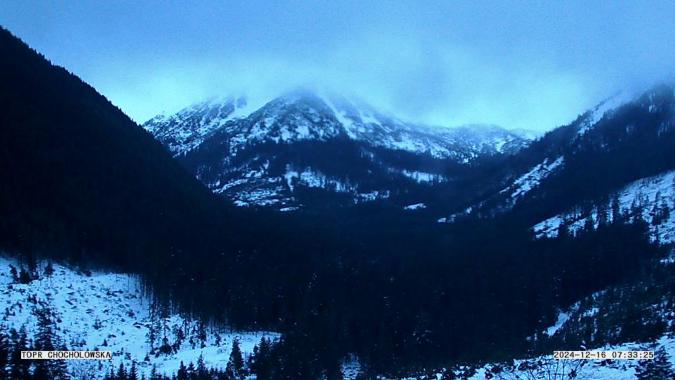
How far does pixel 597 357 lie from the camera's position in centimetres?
5225

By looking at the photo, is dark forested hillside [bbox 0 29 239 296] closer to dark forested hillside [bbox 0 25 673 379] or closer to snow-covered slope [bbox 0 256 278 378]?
dark forested hillside [bbox 0 25 673 379]

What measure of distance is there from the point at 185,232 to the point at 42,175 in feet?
106

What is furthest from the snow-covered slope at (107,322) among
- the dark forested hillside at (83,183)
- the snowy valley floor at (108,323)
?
the dark forested hillside at (83,183)

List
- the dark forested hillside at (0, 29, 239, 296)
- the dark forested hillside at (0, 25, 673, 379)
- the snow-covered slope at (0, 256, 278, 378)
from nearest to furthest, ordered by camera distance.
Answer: the snow-covered slope at (0, 256, 278, 378)
the dark forested hillside at (0, 25, 673, 379)
the dark forested hillside at (0, 29, 239, 296)

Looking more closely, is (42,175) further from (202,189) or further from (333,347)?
(333,347)

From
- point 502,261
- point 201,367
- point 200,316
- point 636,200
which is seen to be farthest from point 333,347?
point 636,200

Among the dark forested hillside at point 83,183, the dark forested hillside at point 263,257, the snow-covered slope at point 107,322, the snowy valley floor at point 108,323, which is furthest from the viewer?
the dark forested hillside at point 83,183

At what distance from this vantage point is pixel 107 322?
8931 centimetres

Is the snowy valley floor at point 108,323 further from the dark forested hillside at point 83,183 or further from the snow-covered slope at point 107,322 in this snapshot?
the dark forested hillside at point 83,183

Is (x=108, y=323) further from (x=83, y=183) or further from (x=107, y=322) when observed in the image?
(x=83, y=183)

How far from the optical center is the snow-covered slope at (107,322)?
78.4 meters

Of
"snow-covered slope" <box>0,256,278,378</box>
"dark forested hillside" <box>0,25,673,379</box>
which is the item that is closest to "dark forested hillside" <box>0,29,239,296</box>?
"dark forested hillside" <box>0,25,673,379</box>

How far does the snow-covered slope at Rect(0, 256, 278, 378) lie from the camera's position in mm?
78375

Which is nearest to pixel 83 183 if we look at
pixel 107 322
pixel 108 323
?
pixel 107 322
